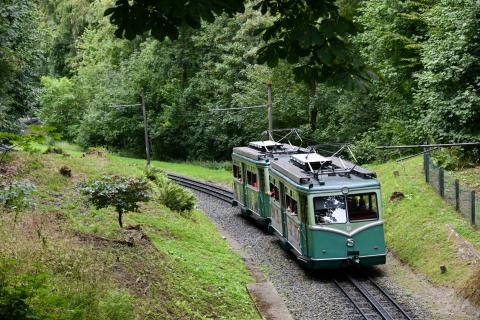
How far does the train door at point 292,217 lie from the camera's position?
695 inches

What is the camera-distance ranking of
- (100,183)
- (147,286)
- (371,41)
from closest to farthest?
1. (147,286)
2. (100,183)
3. (371,41)

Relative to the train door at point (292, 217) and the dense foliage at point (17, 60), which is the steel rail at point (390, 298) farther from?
the dense foliage at point (17, 60)

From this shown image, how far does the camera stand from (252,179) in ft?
80.4

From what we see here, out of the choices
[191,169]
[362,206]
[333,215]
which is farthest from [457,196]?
[191,169]

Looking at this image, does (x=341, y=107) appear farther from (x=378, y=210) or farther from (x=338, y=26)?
(x=338, y=26)

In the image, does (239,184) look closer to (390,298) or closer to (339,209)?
(339,209)

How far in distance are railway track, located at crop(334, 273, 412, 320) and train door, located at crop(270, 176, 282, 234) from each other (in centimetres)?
351

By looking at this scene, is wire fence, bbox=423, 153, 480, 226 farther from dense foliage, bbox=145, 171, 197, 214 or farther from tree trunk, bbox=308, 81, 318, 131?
tree trunk, bbox=308, 81, 318, 131

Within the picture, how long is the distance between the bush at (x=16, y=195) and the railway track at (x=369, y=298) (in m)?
7.38

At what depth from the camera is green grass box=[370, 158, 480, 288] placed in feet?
54.6

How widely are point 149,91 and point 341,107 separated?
68.9ft

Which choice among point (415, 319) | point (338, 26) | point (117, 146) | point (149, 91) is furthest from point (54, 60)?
point (338, 26)

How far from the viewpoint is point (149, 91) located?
54344 millimetres

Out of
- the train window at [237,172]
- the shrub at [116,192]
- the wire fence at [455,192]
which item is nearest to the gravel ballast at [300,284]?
the train window at [237,172]
